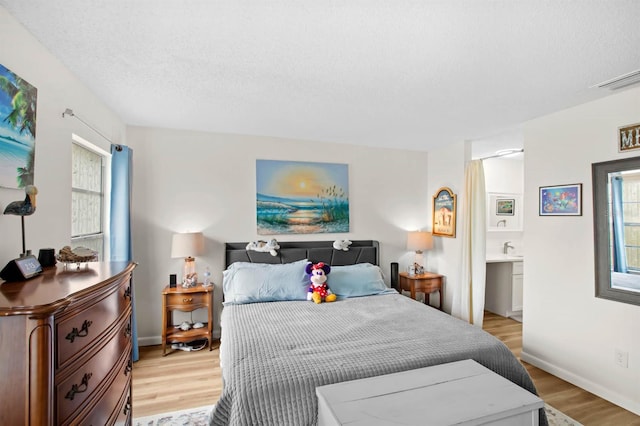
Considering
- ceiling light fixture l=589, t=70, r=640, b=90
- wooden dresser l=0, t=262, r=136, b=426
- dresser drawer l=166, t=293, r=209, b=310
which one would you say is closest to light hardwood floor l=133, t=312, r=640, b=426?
dresser drawer l=166, t=293, r=209, b=310

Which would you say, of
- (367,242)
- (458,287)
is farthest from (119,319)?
(458,287)

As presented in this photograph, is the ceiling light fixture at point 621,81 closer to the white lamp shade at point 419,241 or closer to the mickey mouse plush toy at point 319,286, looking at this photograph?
the white lamp shade at point 419,241

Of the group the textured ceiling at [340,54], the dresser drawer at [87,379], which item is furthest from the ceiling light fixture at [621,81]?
the dresser drawer at [87,379]

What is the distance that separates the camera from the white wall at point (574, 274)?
2.43 metres

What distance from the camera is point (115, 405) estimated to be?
1460mm

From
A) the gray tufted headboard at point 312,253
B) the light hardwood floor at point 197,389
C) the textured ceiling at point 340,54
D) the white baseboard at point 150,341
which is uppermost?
the textured ceiling at point 340,54

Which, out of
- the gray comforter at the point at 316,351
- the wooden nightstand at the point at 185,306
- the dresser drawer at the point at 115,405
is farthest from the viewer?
the wooden nightstand at the point at 185,306

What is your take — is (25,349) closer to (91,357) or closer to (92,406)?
(91,357)

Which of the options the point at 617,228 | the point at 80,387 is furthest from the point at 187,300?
the point at 617,228

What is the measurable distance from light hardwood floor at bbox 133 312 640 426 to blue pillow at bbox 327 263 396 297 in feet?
4.73

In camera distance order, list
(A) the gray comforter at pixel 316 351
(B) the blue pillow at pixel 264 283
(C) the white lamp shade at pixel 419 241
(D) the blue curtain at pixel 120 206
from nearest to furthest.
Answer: (A) the gray comforter at pixel 316 351, (D) the blue curtain at pixel 120 206, (B) the blue pillow at pixel 264 283, (C) the white lamp shade at pixel 419 241

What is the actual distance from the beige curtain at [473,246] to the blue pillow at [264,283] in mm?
2045

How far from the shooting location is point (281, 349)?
1976mm

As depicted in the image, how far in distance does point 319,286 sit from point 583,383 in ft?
8.16
